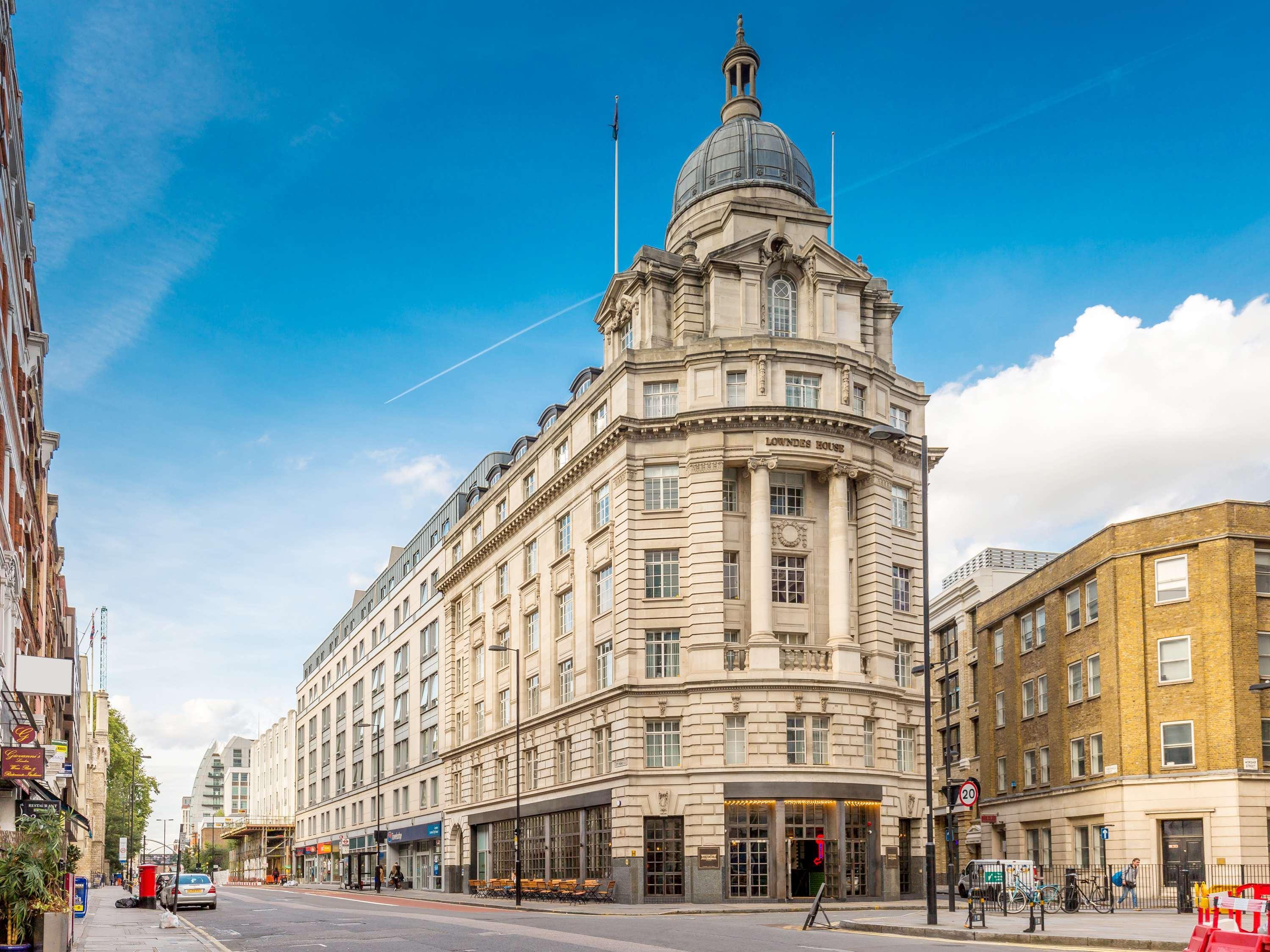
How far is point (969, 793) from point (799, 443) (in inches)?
862

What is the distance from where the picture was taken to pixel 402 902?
5784 cm

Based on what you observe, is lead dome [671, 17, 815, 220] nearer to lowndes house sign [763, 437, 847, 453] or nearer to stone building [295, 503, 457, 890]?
lowndes house sign [763, 437, 847, 453]

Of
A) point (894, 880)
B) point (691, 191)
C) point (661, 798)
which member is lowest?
point (894, 880)

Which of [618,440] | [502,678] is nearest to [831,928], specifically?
[618,440]

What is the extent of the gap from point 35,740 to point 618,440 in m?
30.8

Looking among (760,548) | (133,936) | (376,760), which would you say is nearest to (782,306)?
(760,548)

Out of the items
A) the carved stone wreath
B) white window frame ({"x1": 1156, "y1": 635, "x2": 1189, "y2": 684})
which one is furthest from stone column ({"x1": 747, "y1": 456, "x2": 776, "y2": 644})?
white window frame ({"x1": 1156, "y1": 635, "x2": 1189, "y2": 684})

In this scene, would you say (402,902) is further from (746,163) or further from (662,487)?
(746,163)

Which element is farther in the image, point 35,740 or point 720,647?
point 720,647

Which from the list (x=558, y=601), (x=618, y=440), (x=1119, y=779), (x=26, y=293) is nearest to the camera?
(x=26, y=293)

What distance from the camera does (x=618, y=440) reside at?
54.4 meters

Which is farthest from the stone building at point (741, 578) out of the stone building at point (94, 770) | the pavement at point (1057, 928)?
the stone building at point (94, 770)

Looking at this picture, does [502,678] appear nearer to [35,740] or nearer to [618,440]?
[618,440]

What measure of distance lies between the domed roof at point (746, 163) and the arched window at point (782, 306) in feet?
18.6
